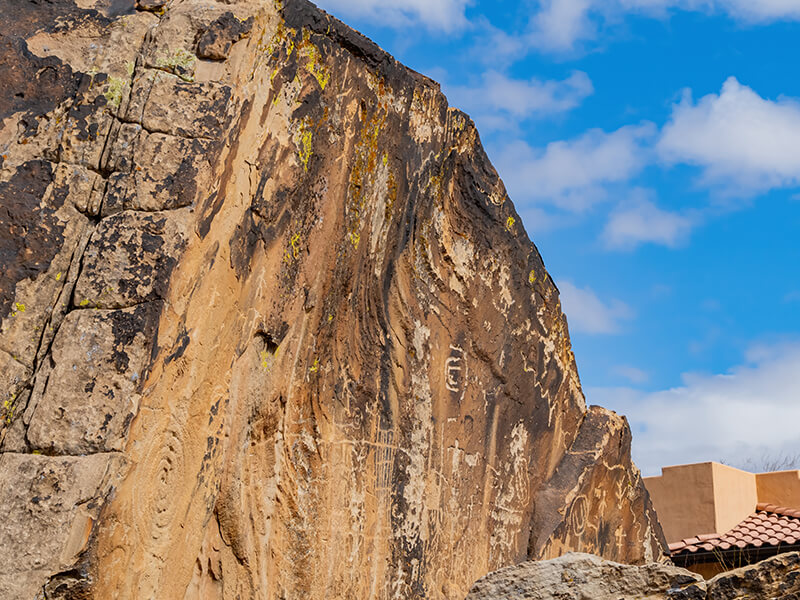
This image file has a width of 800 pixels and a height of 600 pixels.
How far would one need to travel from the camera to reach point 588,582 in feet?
8.64

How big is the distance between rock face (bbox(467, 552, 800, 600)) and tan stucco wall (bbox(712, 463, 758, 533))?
9732 mm

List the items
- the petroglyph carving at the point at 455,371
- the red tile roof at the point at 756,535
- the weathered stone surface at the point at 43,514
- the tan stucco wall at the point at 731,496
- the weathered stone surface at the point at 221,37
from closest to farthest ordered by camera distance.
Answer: the weathered stone surface at the point at 43,514
the weathered stone surface at the point at 221,37
the petroglyph carving at the point at 455,371
the red tile roof at the point at 756,535
the tan stucco wall at the point at 731,496

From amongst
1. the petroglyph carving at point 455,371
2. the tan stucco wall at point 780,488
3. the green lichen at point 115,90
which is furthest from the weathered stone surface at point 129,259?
the tan stucco wall at point 780,488

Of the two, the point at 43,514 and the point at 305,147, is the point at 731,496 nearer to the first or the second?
the point at 305,147

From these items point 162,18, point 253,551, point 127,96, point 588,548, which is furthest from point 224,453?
point 588,548

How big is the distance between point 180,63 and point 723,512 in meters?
10.3

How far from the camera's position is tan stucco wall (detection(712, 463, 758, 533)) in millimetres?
11711

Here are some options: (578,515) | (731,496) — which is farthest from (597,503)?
(731,496)

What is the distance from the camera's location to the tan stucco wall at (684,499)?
11727mm

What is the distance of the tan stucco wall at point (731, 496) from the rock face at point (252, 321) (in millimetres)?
6860

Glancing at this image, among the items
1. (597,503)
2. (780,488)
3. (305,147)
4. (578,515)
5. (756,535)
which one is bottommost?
(578,515)

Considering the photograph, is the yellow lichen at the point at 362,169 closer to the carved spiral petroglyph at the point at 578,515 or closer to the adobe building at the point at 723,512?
the carved spiral petroglyph at the point at 578,515

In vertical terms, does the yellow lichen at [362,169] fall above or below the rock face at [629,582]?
above

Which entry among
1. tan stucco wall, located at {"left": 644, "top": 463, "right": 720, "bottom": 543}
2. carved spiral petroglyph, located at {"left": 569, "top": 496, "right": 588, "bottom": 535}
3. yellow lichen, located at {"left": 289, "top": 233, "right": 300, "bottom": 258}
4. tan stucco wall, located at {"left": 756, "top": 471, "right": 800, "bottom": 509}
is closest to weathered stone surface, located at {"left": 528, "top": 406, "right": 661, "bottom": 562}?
carved spiral petroglyph, located at {"left": 569, "top": 496, "right": 588, "bottom": 535}
